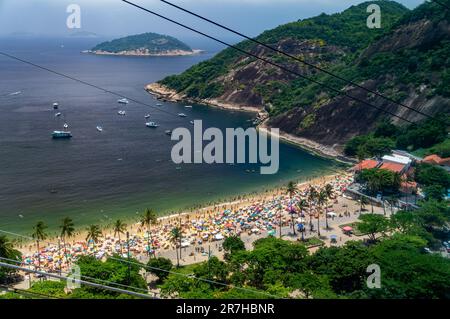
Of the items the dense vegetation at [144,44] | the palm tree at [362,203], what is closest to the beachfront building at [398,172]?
the palm tree at [362,203]

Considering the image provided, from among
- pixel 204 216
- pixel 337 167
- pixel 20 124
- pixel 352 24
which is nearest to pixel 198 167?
pixel 204 216

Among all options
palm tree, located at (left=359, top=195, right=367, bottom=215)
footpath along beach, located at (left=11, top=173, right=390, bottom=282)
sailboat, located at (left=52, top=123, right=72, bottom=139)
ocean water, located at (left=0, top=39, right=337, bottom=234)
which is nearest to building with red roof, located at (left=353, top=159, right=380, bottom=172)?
footpath along beach, located at (left=11, top=173, right=390, bottom=282)

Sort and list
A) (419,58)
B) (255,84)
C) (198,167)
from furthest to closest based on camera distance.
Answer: (255,84) < (419,58) < (198,167)

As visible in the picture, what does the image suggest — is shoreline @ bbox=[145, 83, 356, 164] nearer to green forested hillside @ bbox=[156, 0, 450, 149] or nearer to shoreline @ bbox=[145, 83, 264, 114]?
shoreline @ bbox=[145, 83, 264, 114]

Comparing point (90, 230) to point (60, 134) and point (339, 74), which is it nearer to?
point (60, 134)

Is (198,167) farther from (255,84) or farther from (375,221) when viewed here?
(255,84)

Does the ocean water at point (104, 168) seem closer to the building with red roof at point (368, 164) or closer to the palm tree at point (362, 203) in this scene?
the building with red roof at point (368, 164)
